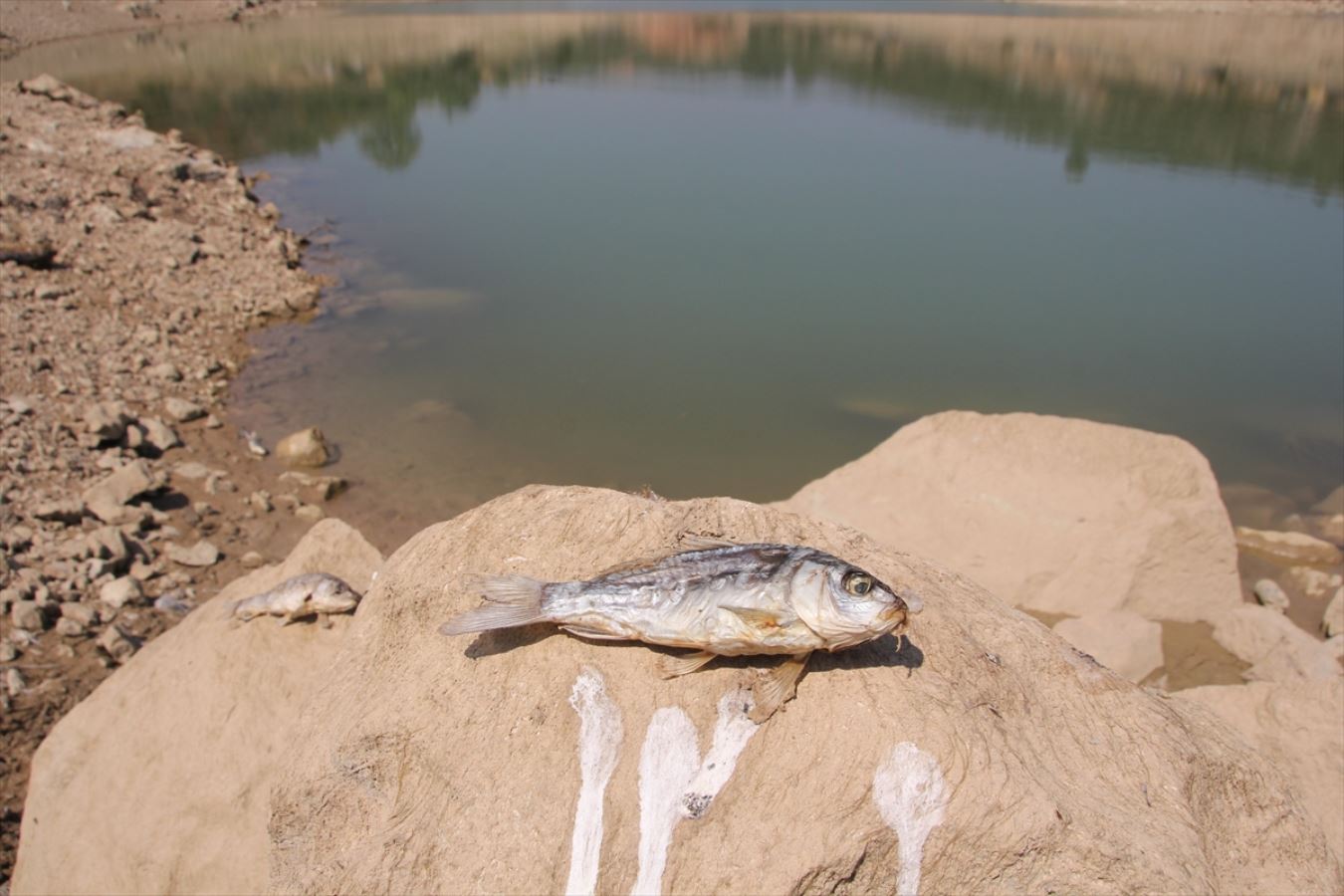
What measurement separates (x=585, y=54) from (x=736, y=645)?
3922 cm

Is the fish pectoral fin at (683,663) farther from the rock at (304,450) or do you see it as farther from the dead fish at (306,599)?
the rock at (304,450)

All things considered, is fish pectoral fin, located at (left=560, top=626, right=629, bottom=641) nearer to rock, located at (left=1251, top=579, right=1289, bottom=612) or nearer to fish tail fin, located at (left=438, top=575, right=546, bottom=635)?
fish tail fin, located at (left=438, top=575, right=546, bottom=635)

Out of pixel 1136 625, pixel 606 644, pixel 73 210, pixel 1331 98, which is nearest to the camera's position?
pixel 606 644

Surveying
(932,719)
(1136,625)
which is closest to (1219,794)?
(932,719)

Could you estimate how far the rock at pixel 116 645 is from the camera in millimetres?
6695

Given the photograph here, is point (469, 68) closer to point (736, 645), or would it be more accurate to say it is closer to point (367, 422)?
point (367, 422)

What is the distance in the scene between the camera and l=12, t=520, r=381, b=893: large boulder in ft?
15.6

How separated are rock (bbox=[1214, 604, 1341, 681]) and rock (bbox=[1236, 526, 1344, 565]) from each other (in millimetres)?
1699

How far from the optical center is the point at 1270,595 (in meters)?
8.09

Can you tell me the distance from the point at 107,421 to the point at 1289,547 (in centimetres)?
1081

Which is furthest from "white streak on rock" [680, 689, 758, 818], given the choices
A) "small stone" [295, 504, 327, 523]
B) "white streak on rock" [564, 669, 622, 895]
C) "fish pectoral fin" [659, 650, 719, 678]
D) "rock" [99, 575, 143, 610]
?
"small stone" [295, 504, 327, 523]

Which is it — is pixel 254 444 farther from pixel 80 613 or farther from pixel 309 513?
pixel 80 613

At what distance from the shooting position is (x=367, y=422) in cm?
1091

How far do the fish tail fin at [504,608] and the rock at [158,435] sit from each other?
7.31 metres
